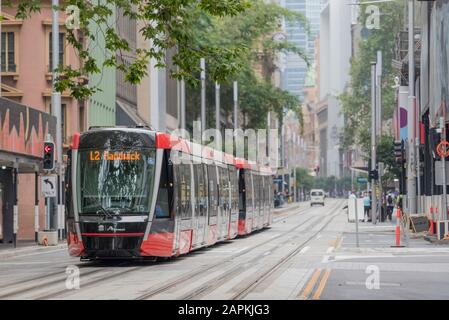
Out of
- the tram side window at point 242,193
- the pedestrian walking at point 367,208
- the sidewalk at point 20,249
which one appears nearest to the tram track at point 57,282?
the sidewalk at point 20,249

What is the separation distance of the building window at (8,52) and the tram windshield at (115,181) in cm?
3224

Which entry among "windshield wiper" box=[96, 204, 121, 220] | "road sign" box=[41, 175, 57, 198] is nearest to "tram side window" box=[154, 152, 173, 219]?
"windshield wiper" box=[96, 204, 121, 220]

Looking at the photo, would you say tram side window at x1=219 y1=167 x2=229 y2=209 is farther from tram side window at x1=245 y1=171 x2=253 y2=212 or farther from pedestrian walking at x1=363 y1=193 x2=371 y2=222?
pedestrian walking at x1=363 y1=193 x2=371 y2=222

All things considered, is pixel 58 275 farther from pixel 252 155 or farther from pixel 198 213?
pixel 252 155

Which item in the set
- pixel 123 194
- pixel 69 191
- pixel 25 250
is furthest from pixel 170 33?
pixel 25 250

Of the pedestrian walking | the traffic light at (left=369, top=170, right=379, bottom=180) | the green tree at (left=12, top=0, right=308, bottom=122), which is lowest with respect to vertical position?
the pedestrian walking

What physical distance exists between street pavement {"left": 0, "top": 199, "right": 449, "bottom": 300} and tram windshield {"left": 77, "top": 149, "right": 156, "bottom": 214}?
144 cm

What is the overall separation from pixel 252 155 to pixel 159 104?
30.7 feet

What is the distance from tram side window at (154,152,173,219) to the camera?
2750 centimetres

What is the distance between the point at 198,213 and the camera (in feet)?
107

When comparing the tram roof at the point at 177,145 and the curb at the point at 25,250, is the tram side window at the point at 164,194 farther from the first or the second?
the curb at the point at 25,250

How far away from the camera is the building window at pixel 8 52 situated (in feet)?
192

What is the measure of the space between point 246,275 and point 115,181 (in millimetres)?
4552
